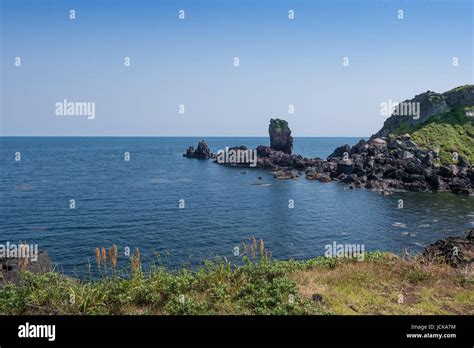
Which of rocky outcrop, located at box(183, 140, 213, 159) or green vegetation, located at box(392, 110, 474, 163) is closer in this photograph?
green vegetation, located at box(392, 110, 474, 163)

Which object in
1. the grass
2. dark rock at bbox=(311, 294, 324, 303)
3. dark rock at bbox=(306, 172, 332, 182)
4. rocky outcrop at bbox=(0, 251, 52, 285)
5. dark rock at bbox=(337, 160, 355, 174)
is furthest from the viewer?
dark rock at bbox=(337, 160, 355, 174)

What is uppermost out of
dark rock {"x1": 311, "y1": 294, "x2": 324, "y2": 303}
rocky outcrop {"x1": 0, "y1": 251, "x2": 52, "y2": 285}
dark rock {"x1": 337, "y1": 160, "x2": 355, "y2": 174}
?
dark rock {"x1": 337, "y1": 160, "x2": 355, "y2": 174}

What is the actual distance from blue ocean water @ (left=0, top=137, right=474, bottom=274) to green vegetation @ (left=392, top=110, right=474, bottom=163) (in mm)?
32681

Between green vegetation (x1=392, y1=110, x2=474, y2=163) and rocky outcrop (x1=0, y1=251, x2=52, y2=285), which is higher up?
green vegetation (x1=392, y1=110, x2=474, y2=163)

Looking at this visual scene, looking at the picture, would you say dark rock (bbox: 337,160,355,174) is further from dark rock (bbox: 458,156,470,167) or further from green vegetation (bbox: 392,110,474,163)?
dark rock (bbox: 458,156,470,167)

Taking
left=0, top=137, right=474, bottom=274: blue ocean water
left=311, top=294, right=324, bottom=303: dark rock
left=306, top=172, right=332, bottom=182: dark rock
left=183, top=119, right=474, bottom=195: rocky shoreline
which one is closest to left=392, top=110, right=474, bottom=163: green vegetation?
left=183, top=119, right=474, bottom=195: rocky shoreline

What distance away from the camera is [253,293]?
1177 cm

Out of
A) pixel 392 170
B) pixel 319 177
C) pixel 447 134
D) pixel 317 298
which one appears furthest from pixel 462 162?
pixel 317 298

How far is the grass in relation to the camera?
35.4ft

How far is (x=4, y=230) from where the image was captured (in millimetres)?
47969

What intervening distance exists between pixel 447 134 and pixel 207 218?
285 feet

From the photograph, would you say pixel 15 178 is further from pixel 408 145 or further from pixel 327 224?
pixel 408 145
